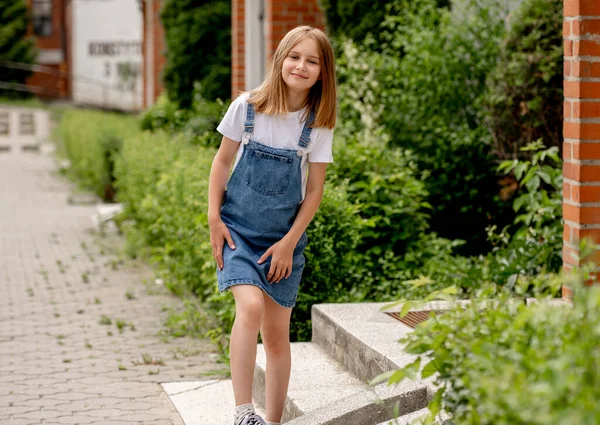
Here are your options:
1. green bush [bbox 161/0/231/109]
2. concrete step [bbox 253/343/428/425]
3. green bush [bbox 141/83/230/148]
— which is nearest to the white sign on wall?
green bush [bbox 141/83/230/148]

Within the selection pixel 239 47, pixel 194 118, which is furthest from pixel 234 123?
pixel 239 47

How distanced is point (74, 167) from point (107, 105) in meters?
19.1

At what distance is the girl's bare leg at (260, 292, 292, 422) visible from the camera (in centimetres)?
393

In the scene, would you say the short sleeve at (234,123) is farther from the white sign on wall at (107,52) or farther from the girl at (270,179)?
the white sign on wall at (107,52)

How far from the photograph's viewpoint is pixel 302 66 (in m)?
3.76

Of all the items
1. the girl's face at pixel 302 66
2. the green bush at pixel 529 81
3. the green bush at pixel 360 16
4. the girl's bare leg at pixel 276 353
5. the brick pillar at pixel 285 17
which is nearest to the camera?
the girl's face at pixel 302 66

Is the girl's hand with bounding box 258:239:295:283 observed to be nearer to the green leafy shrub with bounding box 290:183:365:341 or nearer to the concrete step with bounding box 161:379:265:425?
the concrete step with bounding box 161:379:265:425

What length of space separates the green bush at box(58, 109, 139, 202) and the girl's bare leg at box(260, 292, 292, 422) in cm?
831

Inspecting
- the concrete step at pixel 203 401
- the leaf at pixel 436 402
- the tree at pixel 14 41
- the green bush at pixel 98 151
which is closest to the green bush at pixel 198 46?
the green bush at pixel 98 151

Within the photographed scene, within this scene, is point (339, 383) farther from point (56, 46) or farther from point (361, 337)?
point (56, 46)

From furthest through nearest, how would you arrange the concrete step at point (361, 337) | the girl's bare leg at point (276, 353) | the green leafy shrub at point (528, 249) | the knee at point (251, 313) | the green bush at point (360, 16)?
the green bush at point (360, 16)
the green leafy shrub at point (528, 249)
the concrete step at point (361, 337)
the girl's bare leg at point (276, 353)
the knee at point (251, 313)

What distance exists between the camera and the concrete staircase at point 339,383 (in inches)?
151

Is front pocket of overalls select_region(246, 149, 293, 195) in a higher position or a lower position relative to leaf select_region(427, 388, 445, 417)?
higher

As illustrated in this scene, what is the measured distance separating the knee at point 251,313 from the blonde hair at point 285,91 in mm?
724
